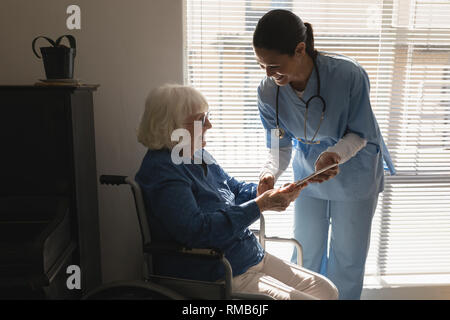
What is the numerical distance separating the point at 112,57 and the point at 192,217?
0.89 meters

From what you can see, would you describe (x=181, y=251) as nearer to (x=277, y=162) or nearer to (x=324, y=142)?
→ (x=277, y=162)

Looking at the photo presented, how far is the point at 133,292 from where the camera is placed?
4.52 ft

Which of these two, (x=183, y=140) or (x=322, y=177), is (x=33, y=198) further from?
(x=322, y=177)

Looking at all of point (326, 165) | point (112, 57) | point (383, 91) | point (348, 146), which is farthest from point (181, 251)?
point (383, 91)

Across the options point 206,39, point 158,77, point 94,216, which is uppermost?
point 206,39

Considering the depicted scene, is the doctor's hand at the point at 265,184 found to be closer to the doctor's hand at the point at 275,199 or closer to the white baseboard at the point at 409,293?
the doctor's hand at the point at 275,199

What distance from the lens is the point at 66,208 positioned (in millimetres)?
1465

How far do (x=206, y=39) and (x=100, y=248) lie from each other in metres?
1.08

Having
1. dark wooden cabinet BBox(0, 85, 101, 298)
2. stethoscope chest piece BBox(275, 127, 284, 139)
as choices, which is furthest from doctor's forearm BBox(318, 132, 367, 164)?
dark wooden cabinet BBox(0, 85, 101, 298)

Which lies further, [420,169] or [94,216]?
[420,169]

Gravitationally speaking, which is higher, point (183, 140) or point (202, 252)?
point (183, 140)

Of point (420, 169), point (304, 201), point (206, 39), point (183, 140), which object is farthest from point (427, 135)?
point (183, 140)

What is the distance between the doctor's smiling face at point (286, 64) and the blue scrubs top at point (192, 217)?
44 centimetres

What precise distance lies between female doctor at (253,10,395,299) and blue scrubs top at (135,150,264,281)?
0.28m
